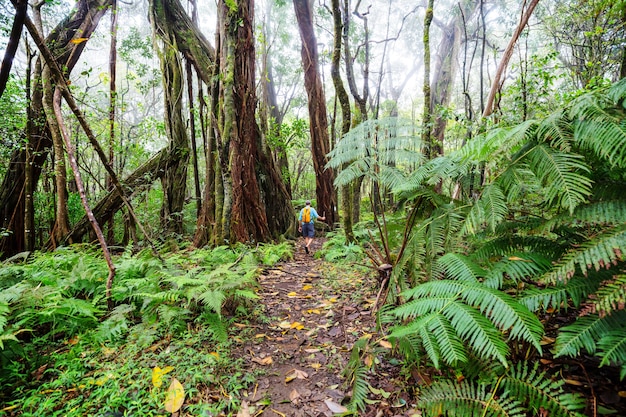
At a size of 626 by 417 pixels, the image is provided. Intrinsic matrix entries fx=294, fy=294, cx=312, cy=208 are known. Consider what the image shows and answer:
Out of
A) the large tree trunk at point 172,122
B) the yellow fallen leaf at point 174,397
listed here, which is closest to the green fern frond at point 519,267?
the yellow fallen leaf at point 174,397

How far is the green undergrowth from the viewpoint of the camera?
84.4 inches

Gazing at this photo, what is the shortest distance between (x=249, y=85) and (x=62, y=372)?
6.05 m

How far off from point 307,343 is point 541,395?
196 cm

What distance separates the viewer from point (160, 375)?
2.34m

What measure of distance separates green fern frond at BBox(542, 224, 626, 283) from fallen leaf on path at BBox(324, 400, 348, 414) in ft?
4.92

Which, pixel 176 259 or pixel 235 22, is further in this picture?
pixel 235 22

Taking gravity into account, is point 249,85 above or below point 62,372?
above

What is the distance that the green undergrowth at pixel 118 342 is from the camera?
7.04 feet

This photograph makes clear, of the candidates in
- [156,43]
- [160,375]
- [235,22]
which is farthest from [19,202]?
[160,375]

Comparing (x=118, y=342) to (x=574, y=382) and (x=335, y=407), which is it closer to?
(x=335, y=407)

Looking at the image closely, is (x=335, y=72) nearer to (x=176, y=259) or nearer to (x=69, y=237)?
(x=176, y=259)

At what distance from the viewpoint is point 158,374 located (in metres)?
2.35

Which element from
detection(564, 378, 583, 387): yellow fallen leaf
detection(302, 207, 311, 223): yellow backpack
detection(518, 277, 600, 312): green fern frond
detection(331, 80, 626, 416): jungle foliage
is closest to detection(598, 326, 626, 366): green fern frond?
detection(331, 80, 626, 416): jungle foliage

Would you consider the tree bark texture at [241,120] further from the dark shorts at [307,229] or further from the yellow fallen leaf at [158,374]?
the yellow fallen leaf at [158,374]
